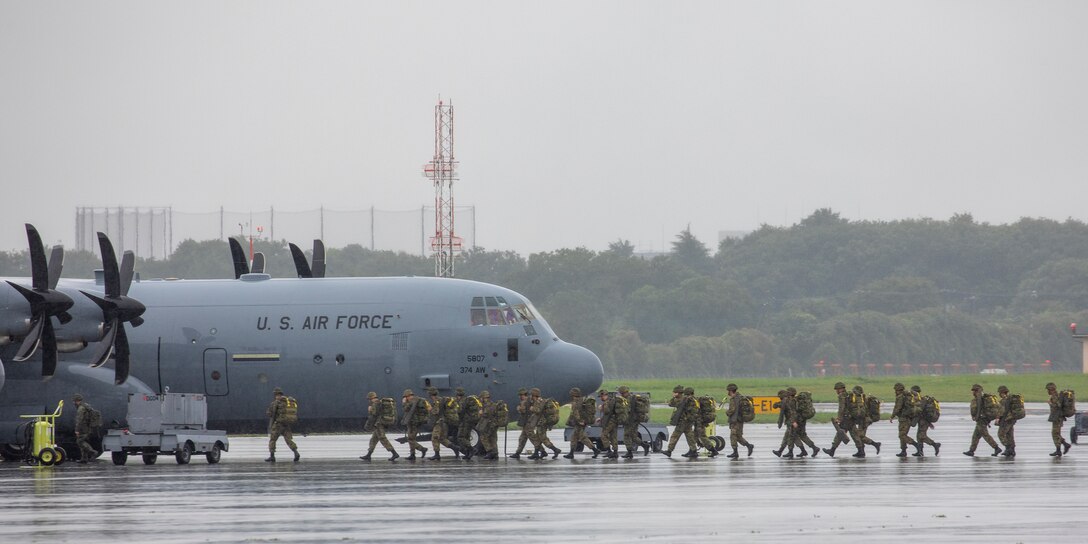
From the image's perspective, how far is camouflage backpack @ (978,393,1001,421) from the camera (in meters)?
31.1

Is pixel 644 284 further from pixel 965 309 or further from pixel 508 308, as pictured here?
pixel 508 308

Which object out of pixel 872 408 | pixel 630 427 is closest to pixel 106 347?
pixel 630 427

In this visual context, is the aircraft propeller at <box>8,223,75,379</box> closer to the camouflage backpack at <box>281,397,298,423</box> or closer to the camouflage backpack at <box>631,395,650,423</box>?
the camouflage backpack at <box>281,397,298,423</box>

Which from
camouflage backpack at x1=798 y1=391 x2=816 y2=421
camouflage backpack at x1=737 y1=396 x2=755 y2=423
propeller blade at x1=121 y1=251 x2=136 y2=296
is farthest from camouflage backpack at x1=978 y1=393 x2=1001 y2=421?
propeller blade at x1=121 y1=251 x2=136 y2=296

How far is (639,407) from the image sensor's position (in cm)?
3169

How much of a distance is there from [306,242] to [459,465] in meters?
84.6

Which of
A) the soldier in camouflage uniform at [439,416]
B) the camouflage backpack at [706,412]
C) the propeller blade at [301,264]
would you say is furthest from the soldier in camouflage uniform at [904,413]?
the propeller blade at [301,264]

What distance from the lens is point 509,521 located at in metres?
18.2

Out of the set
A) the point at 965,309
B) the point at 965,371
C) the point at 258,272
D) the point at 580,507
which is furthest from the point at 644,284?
the point at 580,507

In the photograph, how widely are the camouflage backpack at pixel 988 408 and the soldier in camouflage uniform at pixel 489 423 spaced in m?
9.97

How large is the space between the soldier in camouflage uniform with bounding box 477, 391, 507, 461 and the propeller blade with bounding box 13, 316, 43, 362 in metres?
9.00

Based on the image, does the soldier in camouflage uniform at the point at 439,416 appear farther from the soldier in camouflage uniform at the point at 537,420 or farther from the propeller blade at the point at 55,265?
the propeller blade at the point at 55,265

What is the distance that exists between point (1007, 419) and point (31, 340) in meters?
19.9

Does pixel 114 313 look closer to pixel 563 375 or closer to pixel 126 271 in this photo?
pixel 126 271
